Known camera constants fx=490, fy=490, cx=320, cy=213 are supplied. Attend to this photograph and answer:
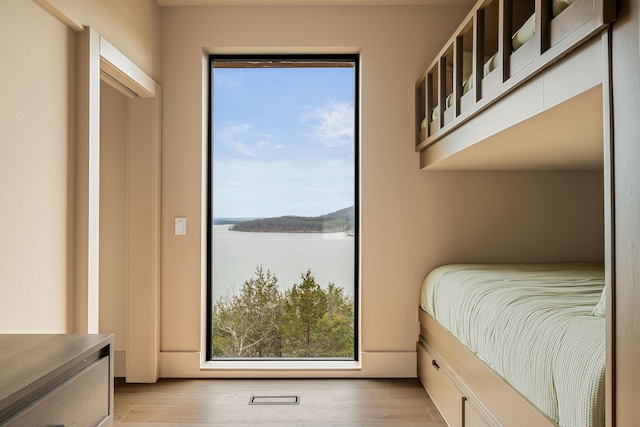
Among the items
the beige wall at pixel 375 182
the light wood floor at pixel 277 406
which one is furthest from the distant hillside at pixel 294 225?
the light wood floor at pixel 277 406

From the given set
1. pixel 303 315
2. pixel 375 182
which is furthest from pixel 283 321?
pixel 375 182

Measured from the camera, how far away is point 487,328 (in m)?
1.92

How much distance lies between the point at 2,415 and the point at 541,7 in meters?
1.64

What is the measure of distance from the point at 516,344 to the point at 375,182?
1860 mm

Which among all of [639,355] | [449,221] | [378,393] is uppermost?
[449,221]

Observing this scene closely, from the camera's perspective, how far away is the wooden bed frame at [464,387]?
1621 mm

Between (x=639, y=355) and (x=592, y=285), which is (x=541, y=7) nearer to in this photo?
(x=639, y=355)

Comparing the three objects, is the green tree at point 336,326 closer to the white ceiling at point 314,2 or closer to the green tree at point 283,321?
the green tree at point 283,321

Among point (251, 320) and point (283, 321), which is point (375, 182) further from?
point (251, 320)

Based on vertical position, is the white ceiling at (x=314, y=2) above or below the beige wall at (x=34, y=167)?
above

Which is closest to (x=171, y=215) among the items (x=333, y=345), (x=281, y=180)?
(x=281, y=180)

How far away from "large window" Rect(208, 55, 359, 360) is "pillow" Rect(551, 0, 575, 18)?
85.4 inches

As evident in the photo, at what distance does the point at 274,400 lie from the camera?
289 cm

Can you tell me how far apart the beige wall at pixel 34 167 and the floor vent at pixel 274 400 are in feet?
4.01
